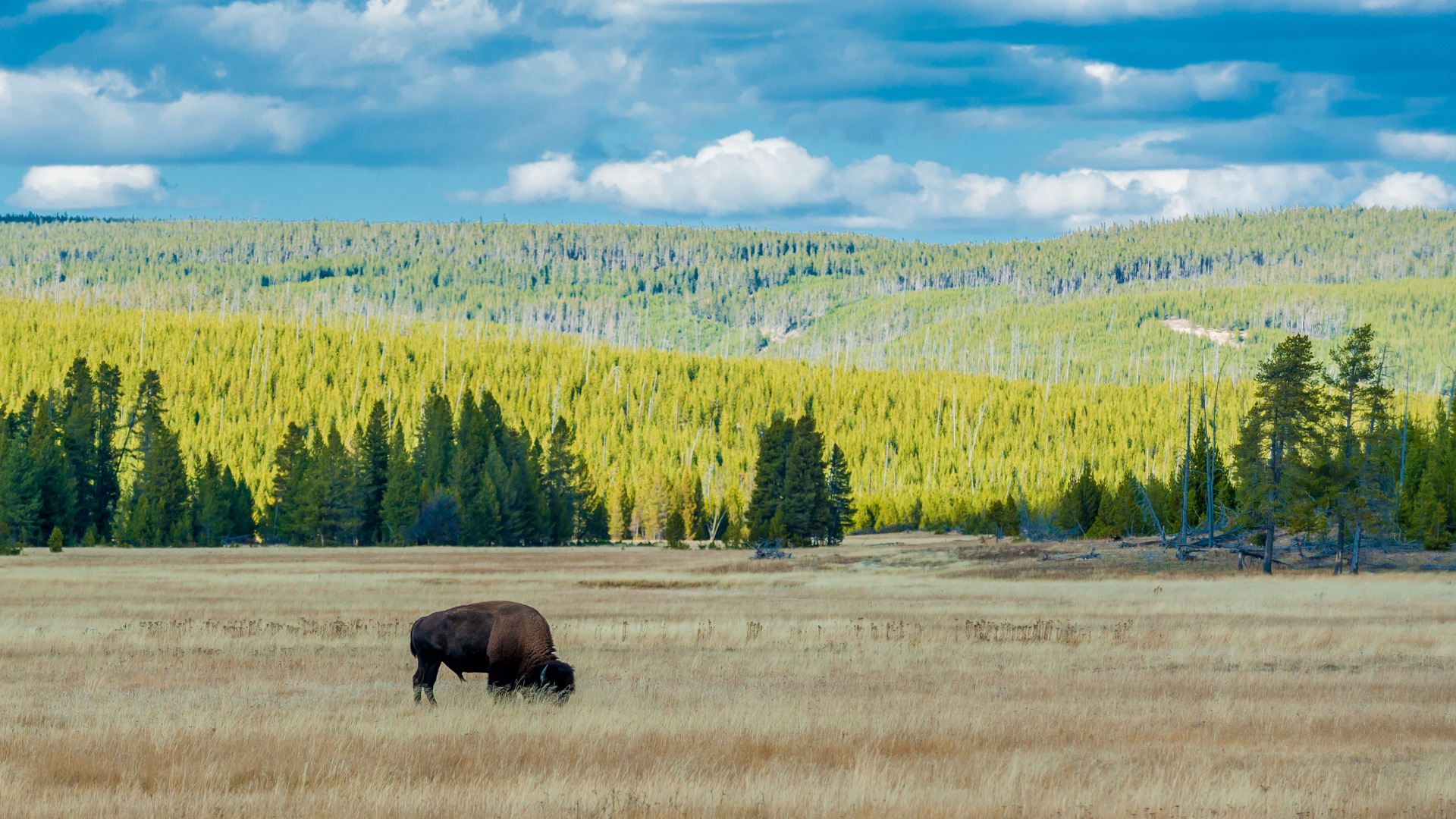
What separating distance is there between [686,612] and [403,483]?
68.4m

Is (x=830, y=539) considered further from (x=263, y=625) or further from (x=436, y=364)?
(x=436, y=364)

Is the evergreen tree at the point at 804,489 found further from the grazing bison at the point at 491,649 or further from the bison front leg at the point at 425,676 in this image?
the bison front leg at the point at 425,676

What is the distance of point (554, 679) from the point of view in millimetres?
16531

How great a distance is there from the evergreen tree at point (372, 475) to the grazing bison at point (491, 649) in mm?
81391

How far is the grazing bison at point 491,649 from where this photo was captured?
16609 mm

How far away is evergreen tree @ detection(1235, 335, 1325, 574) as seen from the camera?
5072 cm

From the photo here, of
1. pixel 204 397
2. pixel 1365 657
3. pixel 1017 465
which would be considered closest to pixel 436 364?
pixel 204 397

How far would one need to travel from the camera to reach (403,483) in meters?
96.4

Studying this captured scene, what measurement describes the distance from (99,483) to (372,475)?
18928mm

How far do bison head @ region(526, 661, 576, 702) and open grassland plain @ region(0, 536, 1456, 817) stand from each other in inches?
16.6

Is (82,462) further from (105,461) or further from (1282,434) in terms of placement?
(1282,434)

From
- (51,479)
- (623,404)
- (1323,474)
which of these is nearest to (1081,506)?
(1323,474)

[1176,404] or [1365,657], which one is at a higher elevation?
[1176,404]

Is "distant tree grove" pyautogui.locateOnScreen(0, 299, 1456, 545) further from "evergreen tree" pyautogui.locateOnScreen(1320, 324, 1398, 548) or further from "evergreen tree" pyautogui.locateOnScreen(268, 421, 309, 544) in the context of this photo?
"evergreen tree" pyautogui.locateOnScreen(268, 421, 309, 544)
